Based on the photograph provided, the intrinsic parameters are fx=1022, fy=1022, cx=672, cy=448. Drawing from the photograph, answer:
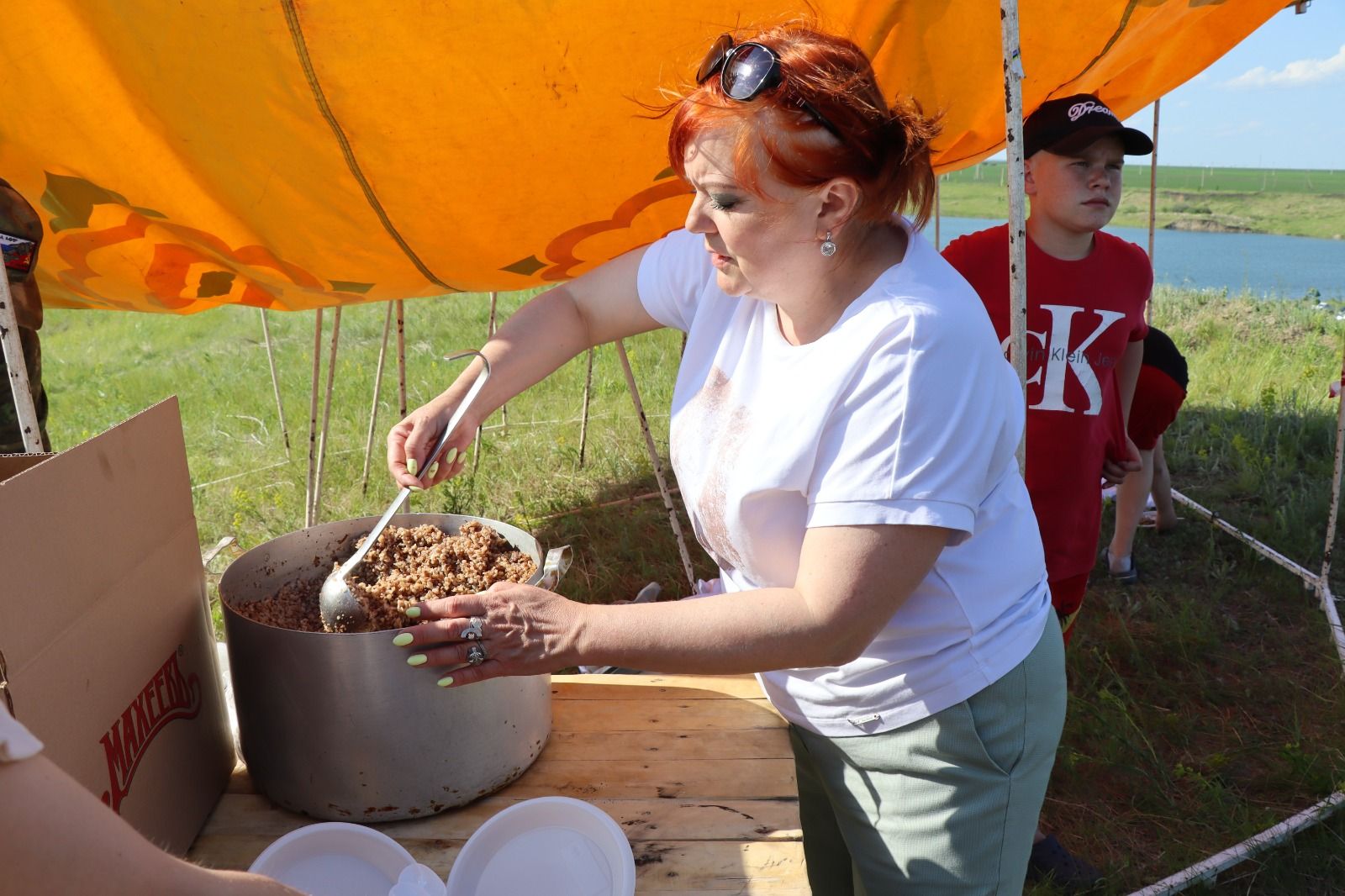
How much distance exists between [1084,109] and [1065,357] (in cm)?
52

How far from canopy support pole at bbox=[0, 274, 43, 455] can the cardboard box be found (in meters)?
0.40

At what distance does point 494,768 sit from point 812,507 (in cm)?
52

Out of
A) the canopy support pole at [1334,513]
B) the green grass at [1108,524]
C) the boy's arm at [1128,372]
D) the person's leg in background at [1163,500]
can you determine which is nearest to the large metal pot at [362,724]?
the green grass at [1108,524]

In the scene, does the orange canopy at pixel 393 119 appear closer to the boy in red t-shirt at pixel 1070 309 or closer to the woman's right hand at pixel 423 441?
the boy in red t-shirt at pixel 1070 309

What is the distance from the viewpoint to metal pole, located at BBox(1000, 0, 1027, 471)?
135 cm

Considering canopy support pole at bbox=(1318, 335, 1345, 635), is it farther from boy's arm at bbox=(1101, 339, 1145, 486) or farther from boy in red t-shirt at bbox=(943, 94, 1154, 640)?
boy in red t-shirt at bbox=(943, 94, 1154, 640)

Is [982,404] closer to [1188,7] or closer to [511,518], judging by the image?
[1188,7]

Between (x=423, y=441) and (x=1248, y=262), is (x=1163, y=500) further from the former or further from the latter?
(x=1248, y=262)

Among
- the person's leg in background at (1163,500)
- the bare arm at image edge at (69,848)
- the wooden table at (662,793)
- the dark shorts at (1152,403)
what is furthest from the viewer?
the person's leg in background at (1163,500)

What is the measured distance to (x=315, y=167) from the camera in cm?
179

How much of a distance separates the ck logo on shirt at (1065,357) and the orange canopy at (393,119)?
1.40 ft

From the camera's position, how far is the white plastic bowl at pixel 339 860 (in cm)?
100

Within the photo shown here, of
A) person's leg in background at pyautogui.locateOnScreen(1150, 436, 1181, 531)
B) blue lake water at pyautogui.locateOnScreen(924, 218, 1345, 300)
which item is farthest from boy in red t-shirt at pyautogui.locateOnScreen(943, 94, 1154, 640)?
blue lake water at pyautogui.locateOnScreen(924, 218, 1345, 300)

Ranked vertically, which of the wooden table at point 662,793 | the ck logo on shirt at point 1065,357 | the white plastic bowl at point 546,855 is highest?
the ck logo on shirt at point 1065,357
